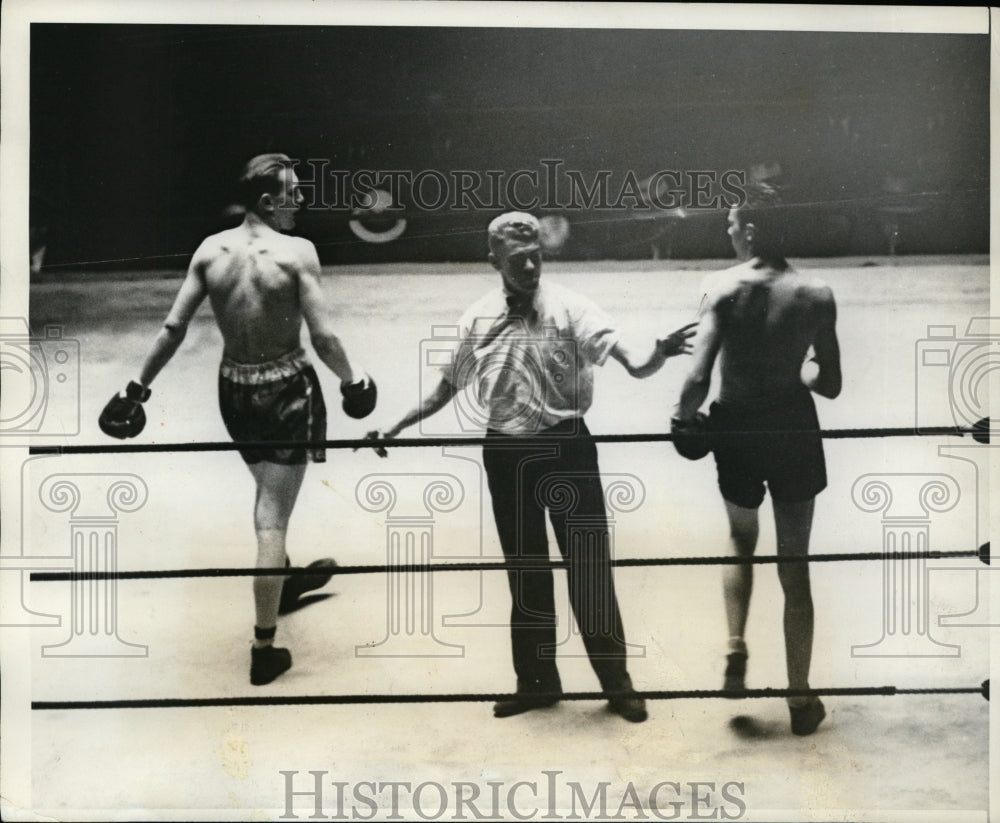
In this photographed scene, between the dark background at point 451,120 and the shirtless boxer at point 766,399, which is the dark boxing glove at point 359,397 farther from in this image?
the shirtless boxer at point 766,399

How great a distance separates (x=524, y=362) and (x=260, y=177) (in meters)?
0.79

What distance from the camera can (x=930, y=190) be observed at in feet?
8.03

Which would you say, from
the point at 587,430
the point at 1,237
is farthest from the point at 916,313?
the point at 1,237

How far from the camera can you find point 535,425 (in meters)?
2.41

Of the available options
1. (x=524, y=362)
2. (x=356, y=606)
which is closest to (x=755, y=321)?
(x=524, y=362)

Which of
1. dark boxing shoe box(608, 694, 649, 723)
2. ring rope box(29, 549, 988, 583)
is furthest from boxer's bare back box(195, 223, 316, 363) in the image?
dark boxing shoe box(608, 694, 649, 723)

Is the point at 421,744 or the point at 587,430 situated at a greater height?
the point at 587,430

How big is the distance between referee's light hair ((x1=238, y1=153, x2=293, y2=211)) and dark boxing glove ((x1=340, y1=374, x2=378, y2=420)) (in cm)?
50

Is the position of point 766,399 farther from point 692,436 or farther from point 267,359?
point 267,359

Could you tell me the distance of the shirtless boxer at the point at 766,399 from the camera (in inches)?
94.9

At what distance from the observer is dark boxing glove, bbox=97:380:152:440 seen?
2.40m

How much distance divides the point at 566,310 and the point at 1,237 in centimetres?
141

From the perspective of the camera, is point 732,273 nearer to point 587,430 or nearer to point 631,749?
point 587,430

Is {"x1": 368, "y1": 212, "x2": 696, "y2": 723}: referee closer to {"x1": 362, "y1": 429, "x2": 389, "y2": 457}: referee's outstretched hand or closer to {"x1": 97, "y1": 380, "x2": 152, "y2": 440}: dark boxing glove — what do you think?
{"x1": 362, "y1": 429, "x2": 389, "y2": 457}: referee's outstretched hand
